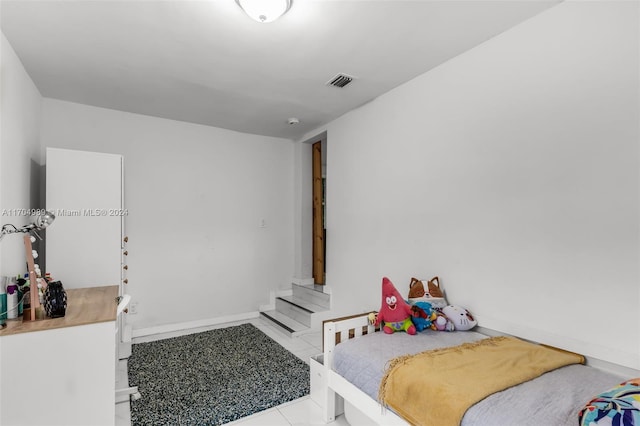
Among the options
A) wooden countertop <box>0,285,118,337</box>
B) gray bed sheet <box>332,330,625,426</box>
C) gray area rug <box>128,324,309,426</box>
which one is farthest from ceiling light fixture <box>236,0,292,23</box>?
gray area rug <box>128,324,309,426</box>

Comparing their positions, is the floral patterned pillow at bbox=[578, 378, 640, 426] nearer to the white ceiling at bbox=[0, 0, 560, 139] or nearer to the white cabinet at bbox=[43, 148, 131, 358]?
the white ceiling at bbox=[0, 0, 560, 139]

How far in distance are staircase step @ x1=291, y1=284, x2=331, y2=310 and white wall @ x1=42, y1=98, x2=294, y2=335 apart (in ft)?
0.92

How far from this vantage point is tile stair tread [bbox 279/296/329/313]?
3937mm

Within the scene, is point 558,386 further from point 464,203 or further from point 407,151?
point 407,151

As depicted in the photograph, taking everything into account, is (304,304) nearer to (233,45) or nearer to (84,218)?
(84,218)

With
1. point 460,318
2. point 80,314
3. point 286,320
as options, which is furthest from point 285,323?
point 80,314

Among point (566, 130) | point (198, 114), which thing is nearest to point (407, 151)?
point (566, 130)

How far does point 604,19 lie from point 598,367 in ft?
6.09

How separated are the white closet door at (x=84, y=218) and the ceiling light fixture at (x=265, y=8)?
188 cm

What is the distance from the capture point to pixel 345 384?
2006 mm

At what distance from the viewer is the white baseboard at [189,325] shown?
3.74m

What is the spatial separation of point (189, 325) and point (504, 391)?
141 inches

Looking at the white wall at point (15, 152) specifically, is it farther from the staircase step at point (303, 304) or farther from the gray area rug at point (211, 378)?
the staircase step at point (303, 304)

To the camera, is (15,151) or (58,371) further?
(15,151)
